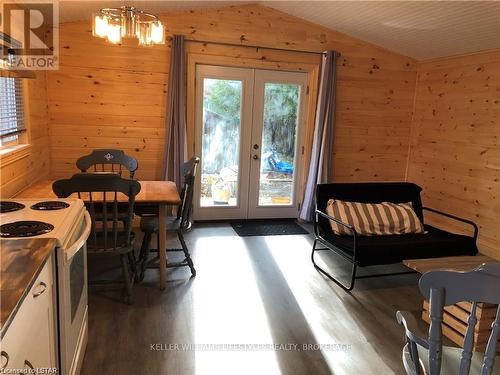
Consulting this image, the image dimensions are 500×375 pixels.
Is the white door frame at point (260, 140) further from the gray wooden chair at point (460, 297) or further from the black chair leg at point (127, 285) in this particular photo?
the gray wooden chair at point (460, 297)

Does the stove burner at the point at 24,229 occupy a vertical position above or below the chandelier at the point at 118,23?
below

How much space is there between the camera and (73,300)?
6.32 ft

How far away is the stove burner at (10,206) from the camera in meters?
2.11

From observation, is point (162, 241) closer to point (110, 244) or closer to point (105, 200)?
point (110, 244)

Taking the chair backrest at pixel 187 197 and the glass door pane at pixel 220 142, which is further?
the glass door pane at pixel 220 142

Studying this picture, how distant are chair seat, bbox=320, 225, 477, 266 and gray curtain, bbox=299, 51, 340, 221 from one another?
1.57 m

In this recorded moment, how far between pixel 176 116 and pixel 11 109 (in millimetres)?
1799

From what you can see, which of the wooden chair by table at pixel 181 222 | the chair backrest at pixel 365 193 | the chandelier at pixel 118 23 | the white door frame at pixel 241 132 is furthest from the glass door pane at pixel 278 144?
the chandelier at pixel 118 23

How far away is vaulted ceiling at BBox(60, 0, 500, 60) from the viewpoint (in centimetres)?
356

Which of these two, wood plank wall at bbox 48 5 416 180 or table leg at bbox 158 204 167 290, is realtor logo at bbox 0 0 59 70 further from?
table leg at bbox 158 204 167 290

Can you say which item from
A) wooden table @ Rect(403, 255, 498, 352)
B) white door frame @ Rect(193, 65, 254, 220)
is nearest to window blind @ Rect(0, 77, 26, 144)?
white door frame @ Rect(193, 65, 254, 220)

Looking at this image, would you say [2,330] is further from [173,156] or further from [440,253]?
[173,156]

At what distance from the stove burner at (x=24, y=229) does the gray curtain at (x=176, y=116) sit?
279 cm

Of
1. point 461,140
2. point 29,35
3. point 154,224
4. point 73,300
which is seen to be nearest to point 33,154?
point 29,35
